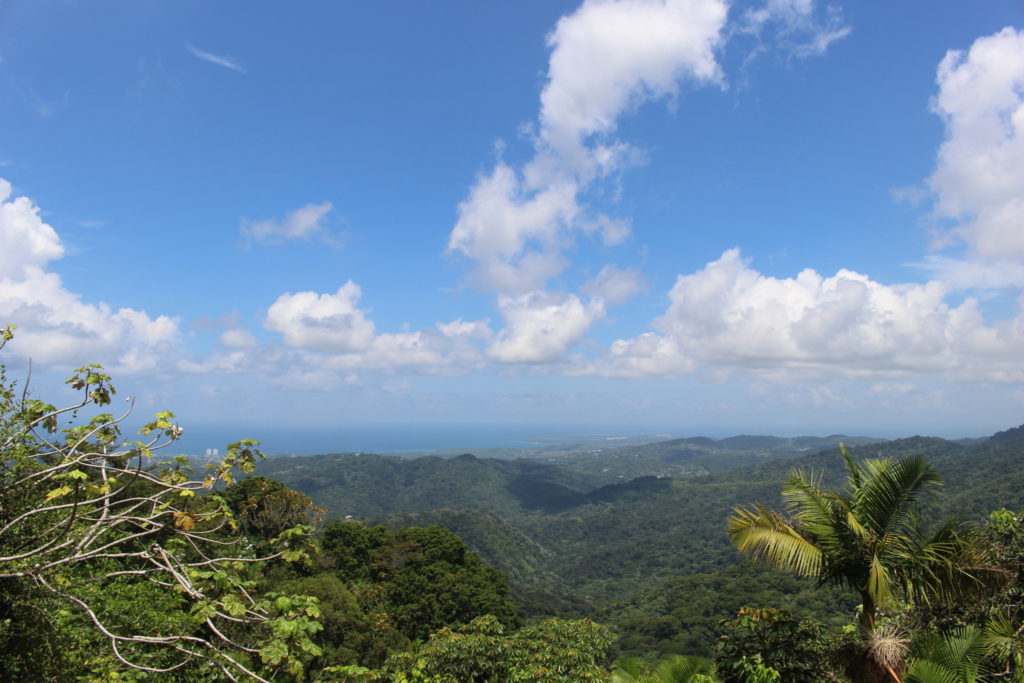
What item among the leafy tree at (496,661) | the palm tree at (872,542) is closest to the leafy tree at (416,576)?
the leafy tree at (496,661)

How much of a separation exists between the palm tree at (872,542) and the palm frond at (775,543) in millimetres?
11

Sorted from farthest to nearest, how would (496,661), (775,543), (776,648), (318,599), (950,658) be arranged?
(318,599), (496,661), (776,648), (775,543), (950,658)

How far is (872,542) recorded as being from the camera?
6.16m

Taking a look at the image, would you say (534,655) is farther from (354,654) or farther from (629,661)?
(354,654)

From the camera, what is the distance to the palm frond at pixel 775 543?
248 inches

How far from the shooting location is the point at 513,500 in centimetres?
18962

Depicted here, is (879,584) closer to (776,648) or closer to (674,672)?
(776,648)

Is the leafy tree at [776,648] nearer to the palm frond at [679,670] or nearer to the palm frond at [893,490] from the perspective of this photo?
the palm frond at [679,670]

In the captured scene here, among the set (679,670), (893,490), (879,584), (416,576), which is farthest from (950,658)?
(416,576)

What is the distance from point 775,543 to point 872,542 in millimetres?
1098

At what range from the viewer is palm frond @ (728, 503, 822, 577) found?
20.7 feet

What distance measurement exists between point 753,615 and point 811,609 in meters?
62.5

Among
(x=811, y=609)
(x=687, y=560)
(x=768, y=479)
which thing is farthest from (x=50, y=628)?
(x=768, y=479)

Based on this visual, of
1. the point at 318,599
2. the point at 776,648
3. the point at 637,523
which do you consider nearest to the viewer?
the point at 776,648
